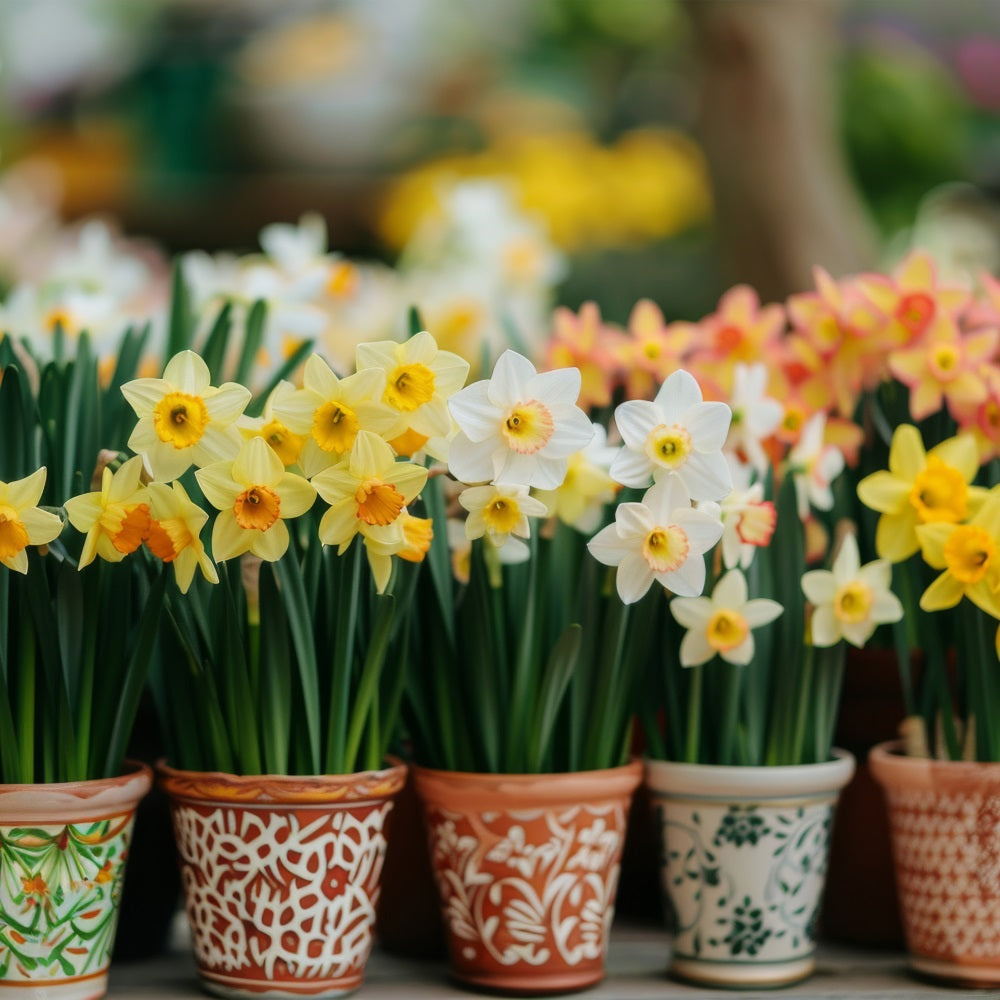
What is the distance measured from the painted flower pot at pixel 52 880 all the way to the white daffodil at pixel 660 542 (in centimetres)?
30

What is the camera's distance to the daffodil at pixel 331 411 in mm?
683

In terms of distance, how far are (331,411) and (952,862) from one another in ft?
1.50

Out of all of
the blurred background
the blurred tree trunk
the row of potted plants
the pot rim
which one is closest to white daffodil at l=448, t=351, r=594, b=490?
the row of potted plants

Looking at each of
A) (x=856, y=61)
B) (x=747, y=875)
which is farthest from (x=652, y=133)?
(x=747, y=875)

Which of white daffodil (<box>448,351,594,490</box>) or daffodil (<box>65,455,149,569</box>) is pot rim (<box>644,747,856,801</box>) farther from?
daffodil (<box>65,455,149,569</box>)

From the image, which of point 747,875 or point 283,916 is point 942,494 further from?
point 283,916

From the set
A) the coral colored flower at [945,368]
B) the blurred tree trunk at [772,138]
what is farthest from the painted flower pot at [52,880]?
the blurred tree trunk at [772,138]

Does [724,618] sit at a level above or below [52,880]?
above

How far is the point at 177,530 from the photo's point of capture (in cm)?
69

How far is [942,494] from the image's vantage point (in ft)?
2.58

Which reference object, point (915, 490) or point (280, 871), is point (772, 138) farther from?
point (280, 871)

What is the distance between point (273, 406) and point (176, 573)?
4.0 inches

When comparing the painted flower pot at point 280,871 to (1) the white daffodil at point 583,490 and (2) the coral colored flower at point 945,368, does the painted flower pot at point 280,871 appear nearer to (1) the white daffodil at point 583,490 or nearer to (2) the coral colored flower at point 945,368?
(1) the white daffodil at point 583,490

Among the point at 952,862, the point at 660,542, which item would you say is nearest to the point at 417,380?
the point at 660,542
